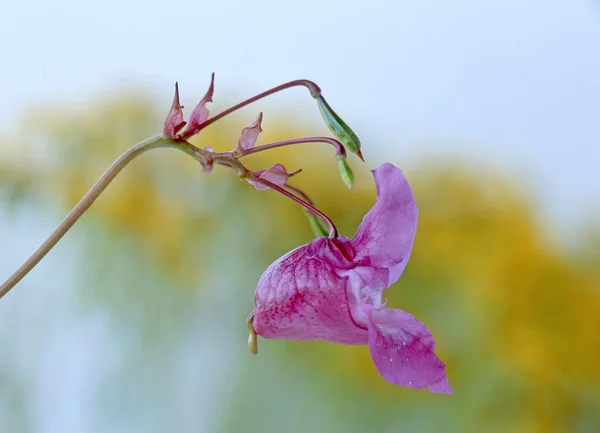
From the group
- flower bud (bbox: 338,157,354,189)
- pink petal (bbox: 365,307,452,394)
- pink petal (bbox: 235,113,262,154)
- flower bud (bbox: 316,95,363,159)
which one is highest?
flower bud (bbox: 316,95,363,159)

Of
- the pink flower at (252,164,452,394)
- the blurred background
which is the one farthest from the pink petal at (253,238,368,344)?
the blurred background

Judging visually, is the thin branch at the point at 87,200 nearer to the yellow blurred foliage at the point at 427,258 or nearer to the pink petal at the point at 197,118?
the pink petal at the point at 197,118

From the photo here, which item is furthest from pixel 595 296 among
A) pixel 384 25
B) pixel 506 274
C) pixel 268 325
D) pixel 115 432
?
pixel 268 325

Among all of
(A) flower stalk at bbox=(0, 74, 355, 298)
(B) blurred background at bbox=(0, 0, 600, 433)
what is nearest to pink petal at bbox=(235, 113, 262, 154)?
(A) flower stalk at bbox=(0, 74, 355, 298)

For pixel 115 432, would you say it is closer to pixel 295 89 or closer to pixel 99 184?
pixel 295 89

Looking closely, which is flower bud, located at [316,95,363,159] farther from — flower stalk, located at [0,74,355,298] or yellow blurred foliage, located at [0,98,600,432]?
yellow blurred foliage, located at [0,98,600,432]

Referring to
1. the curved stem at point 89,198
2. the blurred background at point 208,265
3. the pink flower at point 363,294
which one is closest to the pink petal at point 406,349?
the pink flower at point 363,294

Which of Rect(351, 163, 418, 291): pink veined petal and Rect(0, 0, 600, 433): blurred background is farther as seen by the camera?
Rect(0, 0, 600, 433): blurred background

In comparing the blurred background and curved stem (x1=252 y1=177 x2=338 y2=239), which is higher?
curved stem (x1=252 y1=177 x2=338 y2=239)
